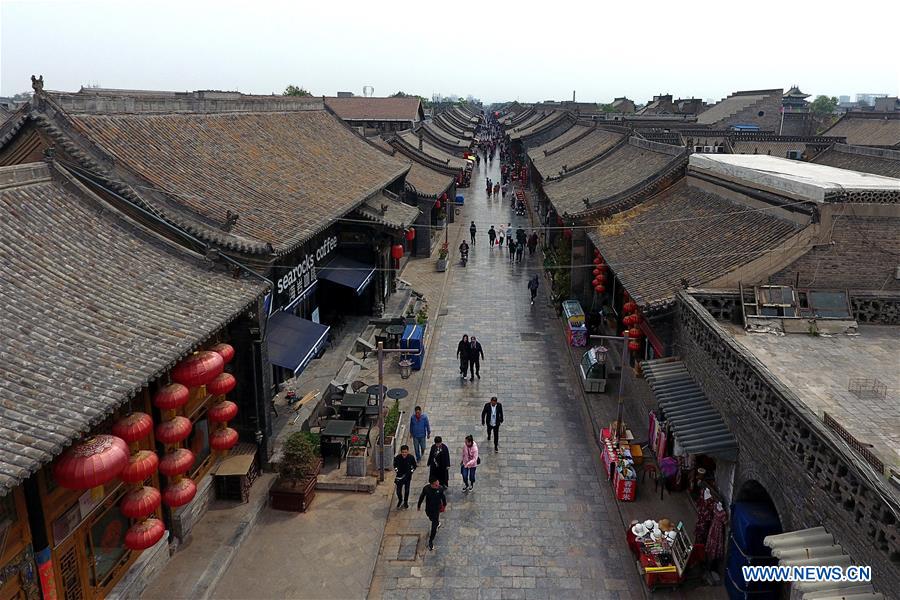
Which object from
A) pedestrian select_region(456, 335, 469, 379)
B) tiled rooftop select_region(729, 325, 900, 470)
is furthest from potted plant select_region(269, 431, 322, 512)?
tiled rooftop select_region(729, 325, 900, 470)

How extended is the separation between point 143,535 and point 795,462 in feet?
29.7

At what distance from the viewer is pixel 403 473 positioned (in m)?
12.9

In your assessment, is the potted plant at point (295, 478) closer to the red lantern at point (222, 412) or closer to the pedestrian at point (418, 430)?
the red lantern at point (222, 412)

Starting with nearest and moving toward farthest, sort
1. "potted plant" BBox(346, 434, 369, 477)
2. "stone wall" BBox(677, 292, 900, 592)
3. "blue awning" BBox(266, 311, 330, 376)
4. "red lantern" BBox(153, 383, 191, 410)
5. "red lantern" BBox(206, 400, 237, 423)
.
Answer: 1. "stone wall" BBox(677, 292, 900, 592)
2. "red lantern" BBox(153, 383, 191, 410)
3. "red lantern" BBox(206, 400, 237, 423)
4. "potted plant" BBox(346, 434, 369, 477)
5. "blue awning" BBox(266, 311, 330, 376)

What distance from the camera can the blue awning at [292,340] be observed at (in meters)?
14.9

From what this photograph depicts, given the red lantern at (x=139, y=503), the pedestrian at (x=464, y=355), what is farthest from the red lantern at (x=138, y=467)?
the pedestrian at (x=464, y=355)

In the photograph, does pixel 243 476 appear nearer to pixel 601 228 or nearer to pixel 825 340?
pixel 825 340

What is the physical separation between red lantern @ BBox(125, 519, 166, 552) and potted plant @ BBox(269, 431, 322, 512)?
3.55 m

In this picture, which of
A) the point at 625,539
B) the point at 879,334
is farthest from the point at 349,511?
the point at 879,334

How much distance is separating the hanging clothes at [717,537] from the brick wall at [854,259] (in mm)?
5943

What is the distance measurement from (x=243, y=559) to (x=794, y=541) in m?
8.78

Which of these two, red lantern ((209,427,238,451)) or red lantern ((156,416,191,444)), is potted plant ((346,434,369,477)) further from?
red lantern ((156,416,191,444))

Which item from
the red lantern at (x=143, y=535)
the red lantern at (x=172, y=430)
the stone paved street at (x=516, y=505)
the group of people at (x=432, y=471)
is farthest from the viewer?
the group of people at (x=432, y=471)

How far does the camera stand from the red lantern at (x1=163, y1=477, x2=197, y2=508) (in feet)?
34.0
